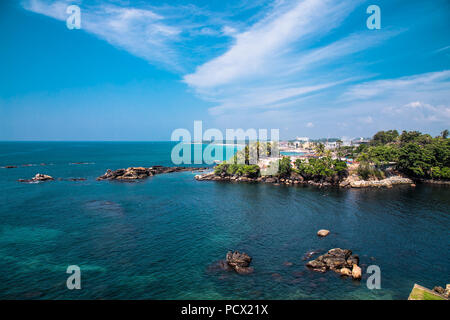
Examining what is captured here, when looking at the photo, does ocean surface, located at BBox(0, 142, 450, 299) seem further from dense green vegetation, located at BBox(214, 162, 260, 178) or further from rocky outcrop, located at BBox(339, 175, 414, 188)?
dense green vegetation, located at BBox(214, 162, 260, 178)

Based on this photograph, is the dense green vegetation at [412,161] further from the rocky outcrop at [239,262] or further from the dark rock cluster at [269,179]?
the rocky outcrop at [239,262]

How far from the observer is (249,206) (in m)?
57.9

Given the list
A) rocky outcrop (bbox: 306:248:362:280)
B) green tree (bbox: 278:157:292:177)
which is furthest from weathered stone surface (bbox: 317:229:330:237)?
green tree (bbox: 278:157:292:177)

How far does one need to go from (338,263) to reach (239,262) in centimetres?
1231

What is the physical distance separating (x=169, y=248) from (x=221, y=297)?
1331 cm

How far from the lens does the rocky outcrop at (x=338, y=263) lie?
1177 inches

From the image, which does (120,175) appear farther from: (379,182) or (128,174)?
(379,182)

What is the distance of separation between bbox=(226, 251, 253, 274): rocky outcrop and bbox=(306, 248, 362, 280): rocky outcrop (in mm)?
7583

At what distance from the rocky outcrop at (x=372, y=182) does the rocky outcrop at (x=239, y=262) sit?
58.8 m

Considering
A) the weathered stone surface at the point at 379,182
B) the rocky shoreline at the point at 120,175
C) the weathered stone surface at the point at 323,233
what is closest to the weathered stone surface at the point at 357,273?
the weathered stone surface at the point at 323,233

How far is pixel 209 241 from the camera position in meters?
38.8

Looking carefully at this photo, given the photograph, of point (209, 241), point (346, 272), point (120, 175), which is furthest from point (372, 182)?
point (120, 175)

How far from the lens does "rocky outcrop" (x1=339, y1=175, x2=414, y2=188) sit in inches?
3095

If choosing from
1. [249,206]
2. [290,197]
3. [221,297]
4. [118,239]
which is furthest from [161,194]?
[221,297]
